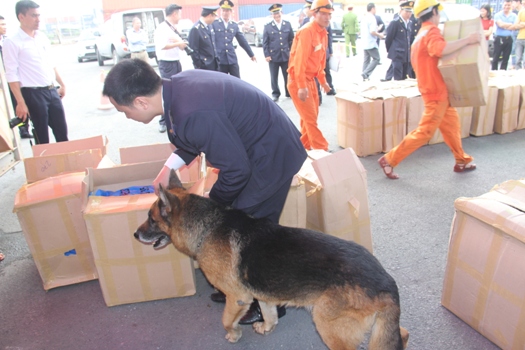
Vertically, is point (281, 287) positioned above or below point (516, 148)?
above

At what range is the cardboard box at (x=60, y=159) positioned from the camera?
3178 millimetres

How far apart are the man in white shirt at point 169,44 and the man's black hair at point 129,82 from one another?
4.66 m

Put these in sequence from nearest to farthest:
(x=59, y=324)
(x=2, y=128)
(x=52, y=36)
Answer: (x=59, y=324), (x=2, y=128), (x=52, y=36)

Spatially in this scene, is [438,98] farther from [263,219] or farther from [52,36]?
[52,36]

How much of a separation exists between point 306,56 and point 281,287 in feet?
11.0

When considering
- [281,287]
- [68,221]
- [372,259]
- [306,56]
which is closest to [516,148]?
[306,56]

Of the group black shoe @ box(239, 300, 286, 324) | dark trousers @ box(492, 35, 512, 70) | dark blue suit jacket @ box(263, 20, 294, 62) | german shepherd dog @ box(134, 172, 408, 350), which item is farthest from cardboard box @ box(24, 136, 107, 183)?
dark trousers @ box(492, 35, 512, 70)

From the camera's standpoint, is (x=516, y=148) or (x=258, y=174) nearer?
(x=258, y=174)

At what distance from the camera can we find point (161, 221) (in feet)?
7.40

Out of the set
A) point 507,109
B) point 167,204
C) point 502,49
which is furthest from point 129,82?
point 502,49

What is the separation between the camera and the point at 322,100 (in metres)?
8.15

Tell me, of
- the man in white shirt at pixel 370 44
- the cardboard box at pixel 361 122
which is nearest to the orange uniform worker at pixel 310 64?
the cardboard box at pixel 361 122

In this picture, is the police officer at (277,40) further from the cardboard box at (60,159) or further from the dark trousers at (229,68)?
the cardboard box at (60,159)

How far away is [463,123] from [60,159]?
5.17m
